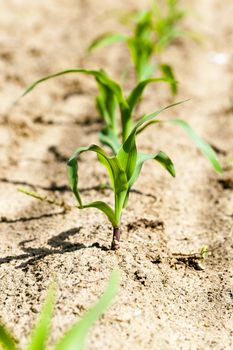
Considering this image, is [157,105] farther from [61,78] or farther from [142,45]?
[61,78]

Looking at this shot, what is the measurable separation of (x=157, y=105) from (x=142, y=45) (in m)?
0.35

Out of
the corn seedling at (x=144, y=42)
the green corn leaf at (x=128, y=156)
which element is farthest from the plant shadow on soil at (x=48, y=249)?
the corn seedling at (x=144, y=42)

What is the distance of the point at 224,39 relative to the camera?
3826mm

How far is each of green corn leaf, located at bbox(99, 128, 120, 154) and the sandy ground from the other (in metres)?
0.19

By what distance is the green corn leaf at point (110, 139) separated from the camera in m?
1.87

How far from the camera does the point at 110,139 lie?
1905 mm

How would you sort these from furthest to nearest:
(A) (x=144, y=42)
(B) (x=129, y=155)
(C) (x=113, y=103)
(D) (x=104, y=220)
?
(A) (x=144, y=42)
(C) (x=113, y=103)
(D) (x=104, y=220)
(B) (x=129, y=155)

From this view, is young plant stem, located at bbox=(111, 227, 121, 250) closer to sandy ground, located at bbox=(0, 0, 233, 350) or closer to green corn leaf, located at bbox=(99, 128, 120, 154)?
sandy ground, located at bbox=(0, 0, 233, 350)

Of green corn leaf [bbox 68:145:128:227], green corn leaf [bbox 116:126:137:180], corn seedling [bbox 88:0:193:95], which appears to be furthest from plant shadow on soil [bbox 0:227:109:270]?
corn seedling [bbox 88:0:193:95]

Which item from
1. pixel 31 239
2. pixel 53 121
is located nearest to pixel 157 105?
pixel 53 121

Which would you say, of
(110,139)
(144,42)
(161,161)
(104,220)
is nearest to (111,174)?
(161,161)

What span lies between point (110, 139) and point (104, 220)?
337 millimetres

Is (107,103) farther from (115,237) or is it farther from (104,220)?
(115,237)

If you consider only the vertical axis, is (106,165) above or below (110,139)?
below
